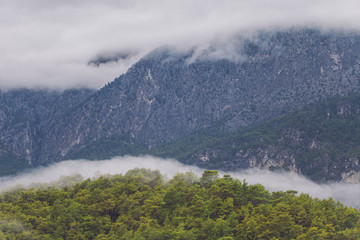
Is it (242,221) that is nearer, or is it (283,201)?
(242,221)

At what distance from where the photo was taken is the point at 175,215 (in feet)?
552

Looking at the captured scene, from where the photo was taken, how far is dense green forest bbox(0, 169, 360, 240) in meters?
153

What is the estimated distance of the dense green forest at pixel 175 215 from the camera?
6014 inches

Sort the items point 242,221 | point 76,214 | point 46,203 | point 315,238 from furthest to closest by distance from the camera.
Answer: point 46,203 < point 76,214 < point 242,221 < point 315,238

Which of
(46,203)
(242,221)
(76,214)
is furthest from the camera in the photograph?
(46,203)

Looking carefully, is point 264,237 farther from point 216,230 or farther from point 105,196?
point 105,196

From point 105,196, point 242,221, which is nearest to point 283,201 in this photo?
point 242,221

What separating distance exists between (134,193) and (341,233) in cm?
7085

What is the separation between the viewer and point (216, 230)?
153 meters

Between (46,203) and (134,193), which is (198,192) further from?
(46,203)

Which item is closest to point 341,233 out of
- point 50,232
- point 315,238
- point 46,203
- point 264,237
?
point 315,238

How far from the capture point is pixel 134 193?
631ft

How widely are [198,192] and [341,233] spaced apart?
47145 millimetres

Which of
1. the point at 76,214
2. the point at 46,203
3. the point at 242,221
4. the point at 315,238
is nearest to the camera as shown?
the point at 315,238
